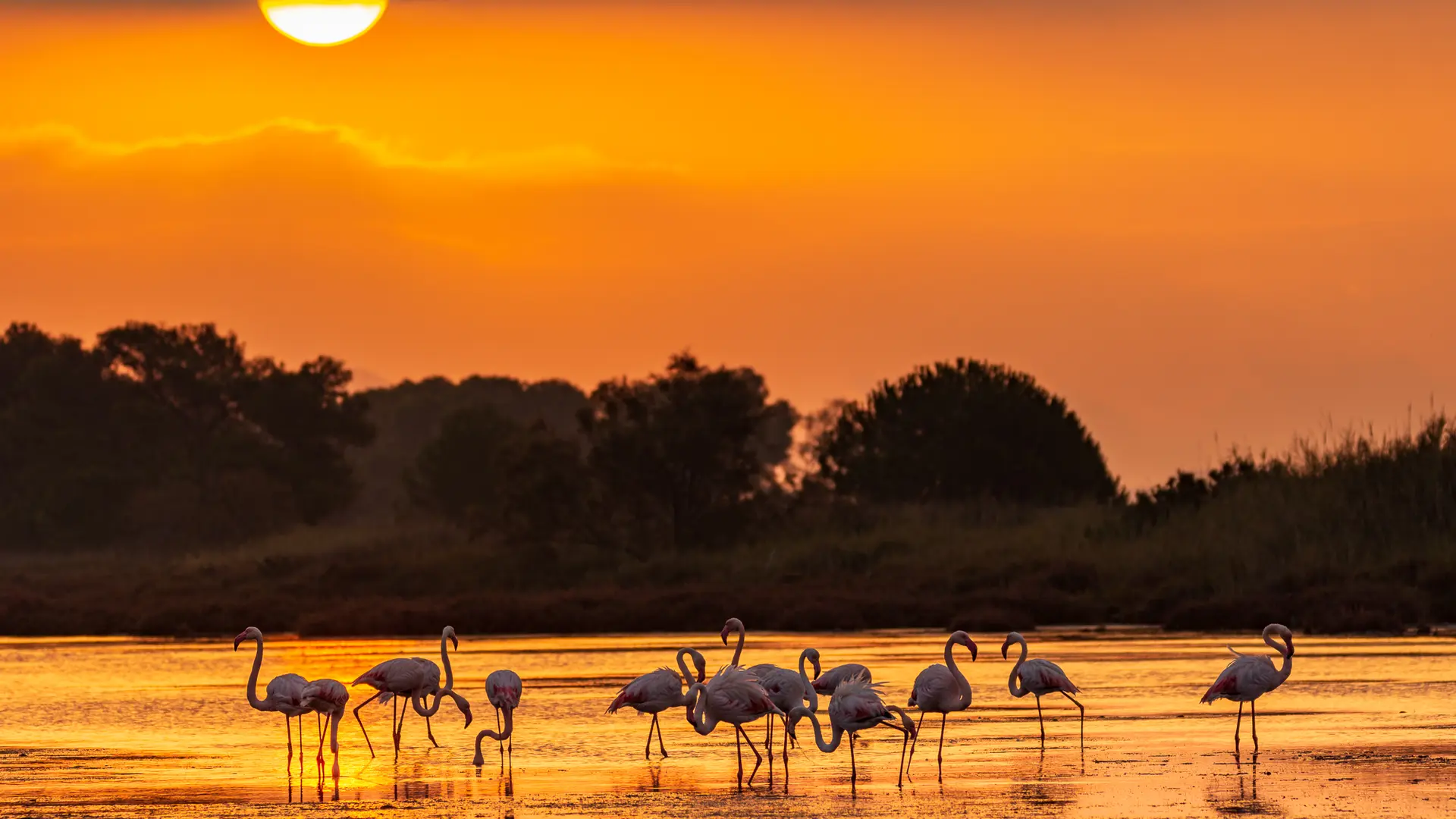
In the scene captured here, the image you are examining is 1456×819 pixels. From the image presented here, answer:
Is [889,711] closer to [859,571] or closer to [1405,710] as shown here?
[1405,710]

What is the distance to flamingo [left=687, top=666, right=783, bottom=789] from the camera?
1930 cm

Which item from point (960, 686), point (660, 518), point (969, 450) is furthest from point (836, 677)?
point (969, 450)

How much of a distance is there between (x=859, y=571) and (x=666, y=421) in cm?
1054

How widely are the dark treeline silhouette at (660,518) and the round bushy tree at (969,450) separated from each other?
9 centimetres

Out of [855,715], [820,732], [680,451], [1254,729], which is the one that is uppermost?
[680,451]

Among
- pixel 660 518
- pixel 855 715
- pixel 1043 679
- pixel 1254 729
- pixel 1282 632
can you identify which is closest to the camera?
pixel 855 715

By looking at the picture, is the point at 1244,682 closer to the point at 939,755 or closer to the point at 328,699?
the point at 939,755

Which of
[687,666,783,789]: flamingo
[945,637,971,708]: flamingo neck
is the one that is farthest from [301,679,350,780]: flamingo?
[945,637,971,708]: flamingo neck

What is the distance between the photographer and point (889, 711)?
1858 centimetres

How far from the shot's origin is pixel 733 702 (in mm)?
19344

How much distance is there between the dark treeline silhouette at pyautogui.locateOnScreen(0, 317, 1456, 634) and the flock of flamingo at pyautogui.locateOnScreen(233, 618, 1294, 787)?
18433 millimetres

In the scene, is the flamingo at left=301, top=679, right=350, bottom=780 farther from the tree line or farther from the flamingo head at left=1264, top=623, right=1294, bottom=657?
the tree line

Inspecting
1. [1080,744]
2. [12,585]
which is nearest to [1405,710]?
[1080,744]

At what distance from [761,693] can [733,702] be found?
0.28 meters
